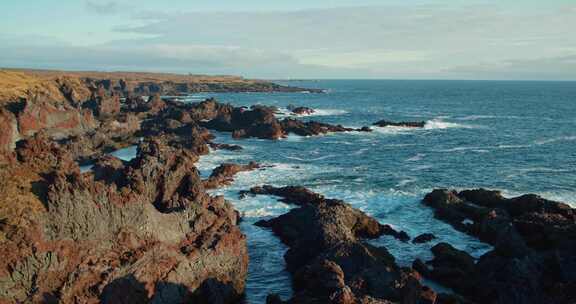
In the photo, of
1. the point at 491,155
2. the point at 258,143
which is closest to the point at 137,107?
the point at 258,143

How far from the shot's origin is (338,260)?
23641 mm

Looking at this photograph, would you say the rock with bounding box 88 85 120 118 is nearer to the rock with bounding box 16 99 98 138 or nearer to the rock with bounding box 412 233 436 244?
the rock with bounding box 16 99 98 138

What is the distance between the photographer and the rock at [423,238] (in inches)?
1281

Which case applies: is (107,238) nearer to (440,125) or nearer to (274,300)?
(274,300)

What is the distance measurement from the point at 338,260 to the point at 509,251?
10577 mm

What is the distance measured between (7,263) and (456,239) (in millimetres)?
27409

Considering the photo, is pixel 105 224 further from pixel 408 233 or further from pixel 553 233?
pixel 553 233

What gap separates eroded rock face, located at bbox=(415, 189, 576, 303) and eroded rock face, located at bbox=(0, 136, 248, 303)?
39.6 ft

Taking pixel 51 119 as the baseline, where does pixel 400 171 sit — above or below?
below

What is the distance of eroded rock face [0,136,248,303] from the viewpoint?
18.4 metres

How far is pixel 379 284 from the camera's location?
2059cm

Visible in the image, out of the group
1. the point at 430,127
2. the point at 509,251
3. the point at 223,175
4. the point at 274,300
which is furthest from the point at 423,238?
the point at 430,127

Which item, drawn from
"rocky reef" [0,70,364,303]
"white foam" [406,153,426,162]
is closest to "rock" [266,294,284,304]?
"rocky reef" [0,70,364,303]

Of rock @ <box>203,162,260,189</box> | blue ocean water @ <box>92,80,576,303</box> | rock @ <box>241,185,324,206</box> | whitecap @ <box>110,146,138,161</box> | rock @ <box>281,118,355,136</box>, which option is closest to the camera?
blue ocean water @ <box>92,80,576,303</box>
